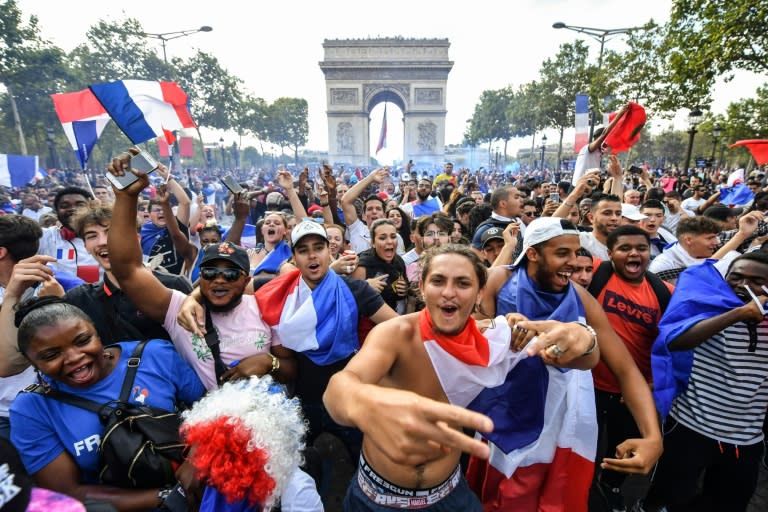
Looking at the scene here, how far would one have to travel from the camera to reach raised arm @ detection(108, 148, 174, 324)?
205 centimetres

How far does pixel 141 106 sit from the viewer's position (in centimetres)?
600

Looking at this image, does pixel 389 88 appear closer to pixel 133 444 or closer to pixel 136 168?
pixel 136 168

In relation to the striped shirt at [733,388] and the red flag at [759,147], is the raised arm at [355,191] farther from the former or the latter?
the red flag at [759,147]

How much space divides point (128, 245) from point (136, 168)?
45cm

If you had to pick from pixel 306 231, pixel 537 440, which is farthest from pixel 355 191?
pixel 537 440

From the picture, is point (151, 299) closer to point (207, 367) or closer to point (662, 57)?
point (207, 367)

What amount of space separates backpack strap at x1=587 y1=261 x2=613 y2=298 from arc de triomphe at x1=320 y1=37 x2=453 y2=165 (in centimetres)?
4488

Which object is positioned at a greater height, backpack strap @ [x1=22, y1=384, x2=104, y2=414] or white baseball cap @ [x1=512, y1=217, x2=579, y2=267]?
white baseball cap @ [x1=512, y1=217, x2=579, y2=267]

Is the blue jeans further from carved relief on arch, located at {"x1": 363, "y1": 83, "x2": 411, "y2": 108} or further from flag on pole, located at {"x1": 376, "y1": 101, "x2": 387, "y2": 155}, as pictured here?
carved relief on arch, located at {"x1": 363, "y1": 83, "x2": 411, "y2": 108}

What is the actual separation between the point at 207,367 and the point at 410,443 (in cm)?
171

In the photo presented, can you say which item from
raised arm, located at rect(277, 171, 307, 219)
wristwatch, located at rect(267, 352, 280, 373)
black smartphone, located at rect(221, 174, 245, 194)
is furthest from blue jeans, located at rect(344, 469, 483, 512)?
raised arm, located at rect(277, 171, 307, 219)

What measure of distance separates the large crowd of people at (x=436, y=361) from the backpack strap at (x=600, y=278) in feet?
0.05

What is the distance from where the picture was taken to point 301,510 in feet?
5.49

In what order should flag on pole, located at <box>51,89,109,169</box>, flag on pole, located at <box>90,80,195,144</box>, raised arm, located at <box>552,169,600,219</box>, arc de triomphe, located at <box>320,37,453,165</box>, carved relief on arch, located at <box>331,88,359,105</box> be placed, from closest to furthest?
1. raised arm, located at <box>552,169,600,219</box>
2. flag on pole, located at <box>90,80,195,144</box>
3. flag on pole, located at <box>51,89,109,169</box>
4. arc de triomphe, located at <box>320,37,453,165</box>
5. carved relief on arch, located at <box>331,88,359,105</box>
